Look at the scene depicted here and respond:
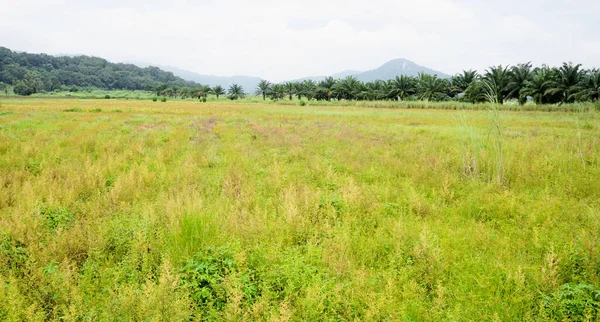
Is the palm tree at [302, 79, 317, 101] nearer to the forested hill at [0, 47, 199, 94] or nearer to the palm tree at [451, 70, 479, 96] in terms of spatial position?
the palm tree at [451, 70, 479, 96]

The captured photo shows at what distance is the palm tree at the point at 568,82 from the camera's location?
149ft

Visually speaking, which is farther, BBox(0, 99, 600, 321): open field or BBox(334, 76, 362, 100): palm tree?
BBox(334, 76, 362, 100): palm tree

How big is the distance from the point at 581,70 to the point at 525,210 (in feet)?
196

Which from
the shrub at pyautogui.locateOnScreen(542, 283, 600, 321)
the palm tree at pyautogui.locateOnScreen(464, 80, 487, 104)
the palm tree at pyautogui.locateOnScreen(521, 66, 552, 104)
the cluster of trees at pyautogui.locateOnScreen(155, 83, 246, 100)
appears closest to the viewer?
the shrub at pyautogui.locateOnScreen(542, 283, 600, 321)

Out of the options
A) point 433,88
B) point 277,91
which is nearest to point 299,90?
point 277,91

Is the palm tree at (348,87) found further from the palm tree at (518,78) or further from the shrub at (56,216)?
the shrub at (56,216)

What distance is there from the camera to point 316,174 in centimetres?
915

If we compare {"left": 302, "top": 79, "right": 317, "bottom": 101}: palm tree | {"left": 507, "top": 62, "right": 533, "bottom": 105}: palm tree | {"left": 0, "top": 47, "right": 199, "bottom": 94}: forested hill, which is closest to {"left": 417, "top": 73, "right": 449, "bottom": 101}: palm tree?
{"left": 507, "top": 62, "right": 533, "bottom": 105}: palm tree

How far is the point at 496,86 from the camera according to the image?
4012 centimetres

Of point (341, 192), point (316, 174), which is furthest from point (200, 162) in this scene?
point (341, 192)

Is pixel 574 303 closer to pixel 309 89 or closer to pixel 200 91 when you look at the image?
pixel 309 89

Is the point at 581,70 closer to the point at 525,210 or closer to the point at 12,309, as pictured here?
the point at 525,210

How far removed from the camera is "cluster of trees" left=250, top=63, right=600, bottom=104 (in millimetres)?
45781

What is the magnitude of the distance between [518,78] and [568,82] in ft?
26.4
